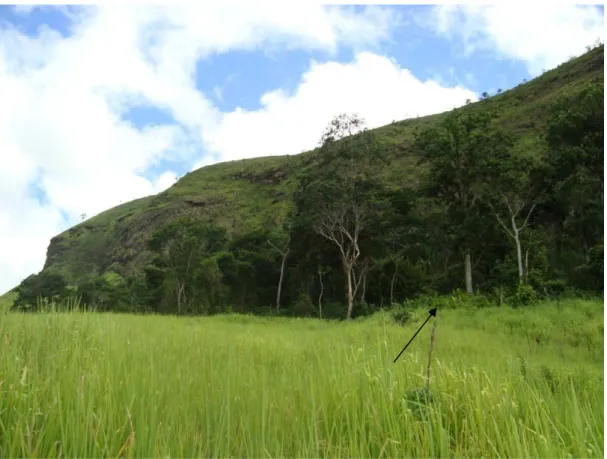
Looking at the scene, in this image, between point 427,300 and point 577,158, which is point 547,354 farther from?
point 577,158

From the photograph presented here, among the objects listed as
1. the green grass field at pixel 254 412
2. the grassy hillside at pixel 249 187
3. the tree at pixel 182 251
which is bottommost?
the green grass field at pixel 254 412

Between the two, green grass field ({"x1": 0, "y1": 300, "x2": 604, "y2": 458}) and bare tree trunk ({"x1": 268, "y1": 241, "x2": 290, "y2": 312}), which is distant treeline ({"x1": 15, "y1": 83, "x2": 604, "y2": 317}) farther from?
green grass field ({"x1": 0, "y1": 300, "x2": 604, "y2": 458})

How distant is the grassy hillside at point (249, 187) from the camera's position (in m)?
52.3

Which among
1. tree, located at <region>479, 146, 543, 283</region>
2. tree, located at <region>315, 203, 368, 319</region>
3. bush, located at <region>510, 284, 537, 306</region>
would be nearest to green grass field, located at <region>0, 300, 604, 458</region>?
bush, located at <region>510, 284, 537, 306</region>

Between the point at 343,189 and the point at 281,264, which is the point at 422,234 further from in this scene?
the point at 281,264

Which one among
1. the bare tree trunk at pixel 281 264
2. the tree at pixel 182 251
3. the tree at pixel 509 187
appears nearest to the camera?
the tree at pixel 509 187

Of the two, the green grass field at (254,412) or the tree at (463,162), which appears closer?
the green grass field at (254,412)

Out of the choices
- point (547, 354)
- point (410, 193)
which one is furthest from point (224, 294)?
point (547, 354)

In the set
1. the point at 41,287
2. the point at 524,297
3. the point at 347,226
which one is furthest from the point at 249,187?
the point at 524,297

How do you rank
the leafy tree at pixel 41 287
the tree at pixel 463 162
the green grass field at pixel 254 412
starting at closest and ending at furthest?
the green grass field at pixel 254 412
the tree at pixel 463 162
the leafy tree at pixel 41 287

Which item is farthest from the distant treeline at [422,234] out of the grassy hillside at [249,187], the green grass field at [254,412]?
the green grass field at [254,412]

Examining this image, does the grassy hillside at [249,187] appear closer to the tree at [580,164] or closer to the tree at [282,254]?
the tree at [580,164]

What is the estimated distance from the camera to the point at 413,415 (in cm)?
217

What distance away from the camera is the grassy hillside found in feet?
172
